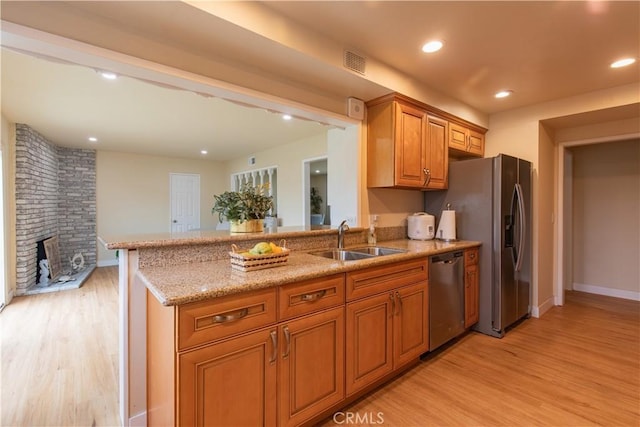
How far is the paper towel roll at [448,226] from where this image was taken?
3.14 metres

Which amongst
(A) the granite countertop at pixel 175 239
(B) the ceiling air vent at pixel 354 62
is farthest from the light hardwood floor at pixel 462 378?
(B) the ceiling air vent at pixel 354 62

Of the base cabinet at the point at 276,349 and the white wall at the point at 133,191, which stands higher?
the white wall at the point at 133,191

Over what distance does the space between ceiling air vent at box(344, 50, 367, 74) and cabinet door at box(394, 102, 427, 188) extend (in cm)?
56

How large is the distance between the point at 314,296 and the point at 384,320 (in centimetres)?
67

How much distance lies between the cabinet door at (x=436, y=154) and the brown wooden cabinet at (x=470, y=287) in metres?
0.77

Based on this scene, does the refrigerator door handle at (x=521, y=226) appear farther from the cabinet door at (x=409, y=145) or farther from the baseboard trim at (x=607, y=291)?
the baseboard trim at (x=607, y=291)

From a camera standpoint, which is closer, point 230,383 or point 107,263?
point 230,383

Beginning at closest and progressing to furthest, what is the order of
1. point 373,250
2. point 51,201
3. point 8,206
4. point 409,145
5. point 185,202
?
point 373,250, point 409,145, point 8,206, point 51,201, point 185,202

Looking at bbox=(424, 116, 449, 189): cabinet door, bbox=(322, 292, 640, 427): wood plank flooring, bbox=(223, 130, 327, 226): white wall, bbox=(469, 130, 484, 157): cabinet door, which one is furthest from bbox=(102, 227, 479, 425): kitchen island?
bbox=(223, 130, 327, 226): white wall

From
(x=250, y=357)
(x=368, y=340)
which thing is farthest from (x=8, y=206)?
(x=368, y=340)

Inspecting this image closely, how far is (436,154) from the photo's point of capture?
316 centimetres

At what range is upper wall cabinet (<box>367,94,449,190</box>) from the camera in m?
2.77

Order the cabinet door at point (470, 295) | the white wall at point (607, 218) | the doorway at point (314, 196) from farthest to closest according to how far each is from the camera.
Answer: the doorway at point (314, 196)
the white wall at point (607, 218)
the cabinet door at point (470, 295)
